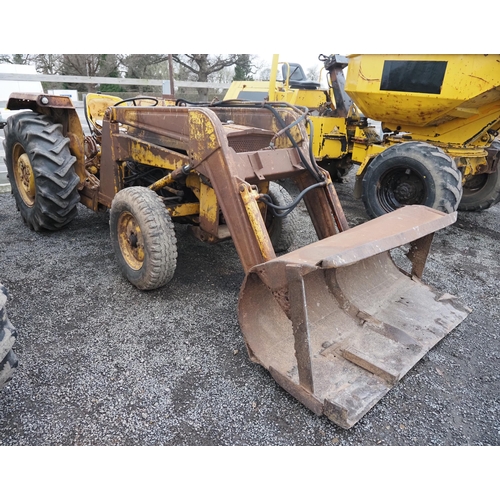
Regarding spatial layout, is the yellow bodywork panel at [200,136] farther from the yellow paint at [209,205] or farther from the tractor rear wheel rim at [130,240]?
the tractor rear wheel rim at [130,240]

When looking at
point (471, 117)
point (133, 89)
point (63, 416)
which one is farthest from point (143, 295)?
point (133, 89)

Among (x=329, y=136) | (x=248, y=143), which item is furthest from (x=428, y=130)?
(x=248, y=143)

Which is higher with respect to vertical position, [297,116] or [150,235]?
[297,116]

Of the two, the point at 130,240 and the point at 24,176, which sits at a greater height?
the point at 24,176

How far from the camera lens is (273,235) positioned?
3.84 meters

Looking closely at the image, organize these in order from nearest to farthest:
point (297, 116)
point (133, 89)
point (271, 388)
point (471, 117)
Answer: point (271, 388), point (297, 116), point (471, 117), point (133, 89)

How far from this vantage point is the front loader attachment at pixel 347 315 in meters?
2.01

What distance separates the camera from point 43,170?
3859mm

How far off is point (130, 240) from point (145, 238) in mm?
339

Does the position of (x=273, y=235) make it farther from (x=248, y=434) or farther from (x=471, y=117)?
(x=471, y=117)

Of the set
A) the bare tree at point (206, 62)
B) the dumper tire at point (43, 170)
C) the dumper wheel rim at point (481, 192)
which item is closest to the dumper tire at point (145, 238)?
the dumper tire at point (43, 170)

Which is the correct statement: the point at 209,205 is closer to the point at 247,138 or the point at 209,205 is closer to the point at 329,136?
the point at 247,138

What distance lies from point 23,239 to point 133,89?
14.5 m

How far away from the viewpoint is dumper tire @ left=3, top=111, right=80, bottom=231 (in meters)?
3.89
